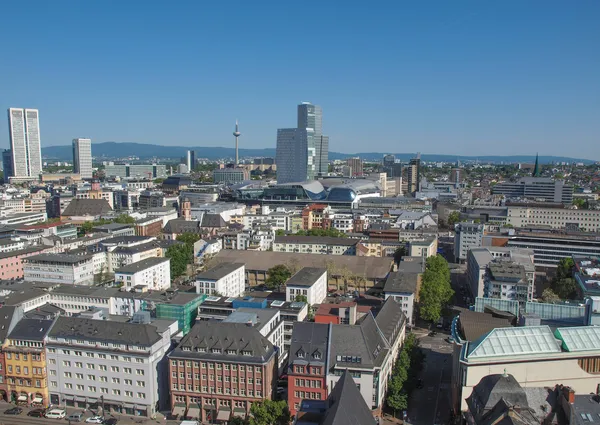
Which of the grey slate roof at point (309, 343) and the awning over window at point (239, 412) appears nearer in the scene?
the grey slate roof at point (309, 343)

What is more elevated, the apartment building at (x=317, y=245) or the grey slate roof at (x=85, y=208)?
the grey slate roof at (x=85, y=208)

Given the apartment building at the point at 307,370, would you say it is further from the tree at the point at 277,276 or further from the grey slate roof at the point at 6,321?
the tree at the point at 277,276

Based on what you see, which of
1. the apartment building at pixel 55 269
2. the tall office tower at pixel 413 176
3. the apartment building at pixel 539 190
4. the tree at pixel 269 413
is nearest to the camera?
the tree at pixel 269 413

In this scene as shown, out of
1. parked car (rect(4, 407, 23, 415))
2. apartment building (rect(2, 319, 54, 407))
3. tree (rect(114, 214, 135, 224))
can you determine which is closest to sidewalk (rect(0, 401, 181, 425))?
parked car (rect(4, 407, 23, 415))

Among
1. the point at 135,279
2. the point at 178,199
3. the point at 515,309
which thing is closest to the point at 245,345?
the point at 515,309

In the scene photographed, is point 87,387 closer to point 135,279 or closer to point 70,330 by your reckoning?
point 70,330

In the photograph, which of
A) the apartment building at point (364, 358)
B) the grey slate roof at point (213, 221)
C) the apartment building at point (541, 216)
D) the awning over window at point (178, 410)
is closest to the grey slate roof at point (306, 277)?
the apartment building at point (364, 358)
